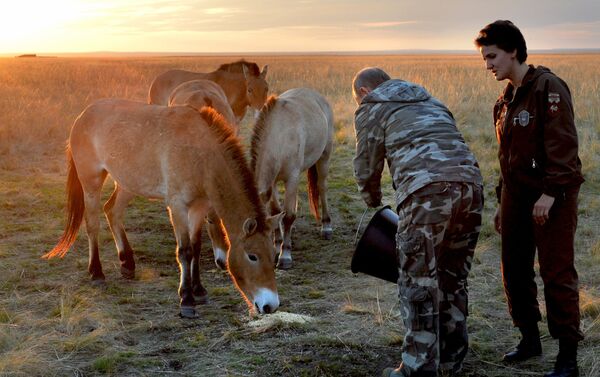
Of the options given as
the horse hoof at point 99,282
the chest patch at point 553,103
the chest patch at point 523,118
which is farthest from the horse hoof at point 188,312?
the chest patch at point 553,103

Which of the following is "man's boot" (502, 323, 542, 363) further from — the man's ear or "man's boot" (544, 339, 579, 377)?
the man's ear

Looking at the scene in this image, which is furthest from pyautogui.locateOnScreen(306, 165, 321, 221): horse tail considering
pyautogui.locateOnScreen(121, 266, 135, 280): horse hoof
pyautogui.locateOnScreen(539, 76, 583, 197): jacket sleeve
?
pyautogui.locateOnScreen(539, 76, 583, 197): jacket sleeve

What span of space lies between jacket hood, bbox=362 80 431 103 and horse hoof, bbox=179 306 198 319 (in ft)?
8.92

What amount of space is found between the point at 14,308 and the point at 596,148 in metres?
10.2

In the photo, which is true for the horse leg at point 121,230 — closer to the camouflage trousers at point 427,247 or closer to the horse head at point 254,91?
the camouflage trousers at point 427,247

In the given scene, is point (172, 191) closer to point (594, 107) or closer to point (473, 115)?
point (473, 115)

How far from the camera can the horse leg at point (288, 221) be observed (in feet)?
23.9

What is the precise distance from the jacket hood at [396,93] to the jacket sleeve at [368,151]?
0.08 metres

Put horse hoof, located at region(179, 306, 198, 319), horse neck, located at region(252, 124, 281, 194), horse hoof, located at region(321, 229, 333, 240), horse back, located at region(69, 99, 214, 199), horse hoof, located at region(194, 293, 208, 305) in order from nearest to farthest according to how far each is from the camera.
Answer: horse hoof, located at region(179, 306, 198, 319) → horse back, located at region(69, 99, 214, 199) → horse hoof, located at region(194, 293, 208, 305) → horse neck, located at region(252, 124, 281, 194) → horse hoof, located at region(321, 229, 333, 240)

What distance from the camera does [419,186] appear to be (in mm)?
3777

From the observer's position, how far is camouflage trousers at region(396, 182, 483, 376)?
12.5 ft

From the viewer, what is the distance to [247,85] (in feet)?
43.8

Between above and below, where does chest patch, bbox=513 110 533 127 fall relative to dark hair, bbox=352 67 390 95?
below

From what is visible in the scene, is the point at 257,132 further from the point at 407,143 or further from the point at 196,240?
the point at 407,143
